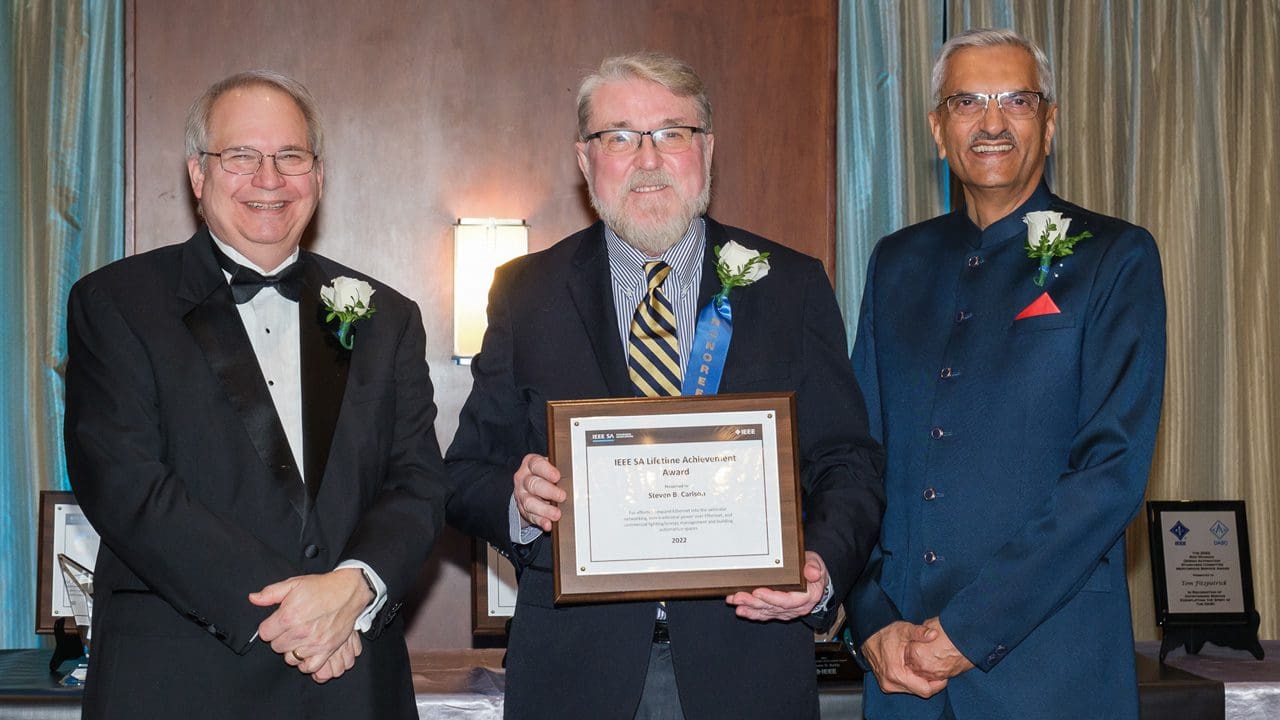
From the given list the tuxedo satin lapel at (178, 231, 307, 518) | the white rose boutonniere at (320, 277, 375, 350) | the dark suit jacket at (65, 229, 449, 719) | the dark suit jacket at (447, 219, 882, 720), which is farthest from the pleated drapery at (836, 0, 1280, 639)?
the tuxedo satin lapel at (178, 231, 307, 518)

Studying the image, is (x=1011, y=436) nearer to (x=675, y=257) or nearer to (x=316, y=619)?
(x=675, y=257)

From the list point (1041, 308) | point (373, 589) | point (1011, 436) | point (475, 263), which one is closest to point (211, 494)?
point (373, 589)

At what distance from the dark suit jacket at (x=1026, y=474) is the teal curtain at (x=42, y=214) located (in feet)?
11.4

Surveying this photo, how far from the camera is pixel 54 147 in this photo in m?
4.65

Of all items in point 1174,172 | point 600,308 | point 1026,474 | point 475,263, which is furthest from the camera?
point 1174,172

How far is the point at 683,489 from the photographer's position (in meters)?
2.32

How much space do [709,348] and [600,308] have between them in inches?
10.6

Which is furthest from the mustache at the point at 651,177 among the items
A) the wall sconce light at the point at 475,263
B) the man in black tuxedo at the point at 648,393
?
the wall sconce light at the point at 475,263

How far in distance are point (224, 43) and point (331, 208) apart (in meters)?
0.80

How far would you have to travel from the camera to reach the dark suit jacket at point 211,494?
228cm

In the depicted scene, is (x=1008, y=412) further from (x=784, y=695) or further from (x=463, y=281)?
(x=463, y=281)

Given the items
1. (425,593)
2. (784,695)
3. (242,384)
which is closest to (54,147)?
(425,593)

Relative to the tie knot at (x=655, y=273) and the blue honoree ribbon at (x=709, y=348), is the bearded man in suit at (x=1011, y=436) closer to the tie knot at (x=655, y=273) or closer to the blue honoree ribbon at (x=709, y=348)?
the blue honoree ribbon at (x=709, y=348)

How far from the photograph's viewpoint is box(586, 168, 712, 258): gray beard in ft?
8.63
